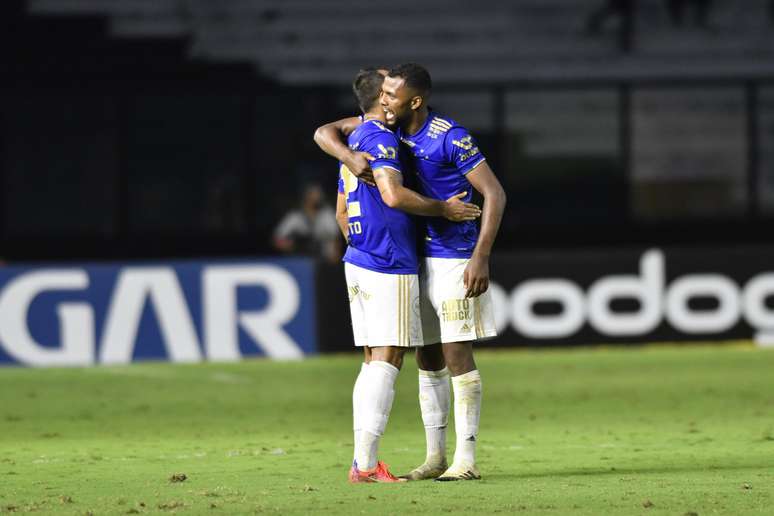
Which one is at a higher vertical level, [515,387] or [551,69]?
[551,69]

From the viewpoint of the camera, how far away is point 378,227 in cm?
770

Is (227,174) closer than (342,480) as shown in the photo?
No

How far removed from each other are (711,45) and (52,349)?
1105 centimetres

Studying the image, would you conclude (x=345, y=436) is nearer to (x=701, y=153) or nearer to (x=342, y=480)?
(x=342, y=480)

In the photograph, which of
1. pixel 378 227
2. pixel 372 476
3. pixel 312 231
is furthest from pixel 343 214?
pixel 312 231

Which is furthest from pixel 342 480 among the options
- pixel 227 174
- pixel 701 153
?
pixel 701 153

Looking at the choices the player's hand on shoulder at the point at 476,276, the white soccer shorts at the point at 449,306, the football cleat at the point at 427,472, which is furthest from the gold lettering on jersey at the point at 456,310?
the football cleat at the point at 427,472

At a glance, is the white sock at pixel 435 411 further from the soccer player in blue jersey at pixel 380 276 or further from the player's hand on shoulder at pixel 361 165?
the player's hand on shoulder at pixel 361 165

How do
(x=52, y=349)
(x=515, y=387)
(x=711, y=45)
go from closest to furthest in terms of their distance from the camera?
(x=515, y=387)
(x=52, y=349)
(x=711, y=45)

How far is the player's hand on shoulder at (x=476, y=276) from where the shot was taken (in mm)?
7562

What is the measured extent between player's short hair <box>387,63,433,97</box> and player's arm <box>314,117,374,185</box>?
397 mm

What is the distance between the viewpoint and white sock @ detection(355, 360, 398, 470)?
24.9 ft

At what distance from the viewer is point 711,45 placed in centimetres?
2244

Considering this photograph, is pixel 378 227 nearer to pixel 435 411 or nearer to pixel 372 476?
pixel 435 411
